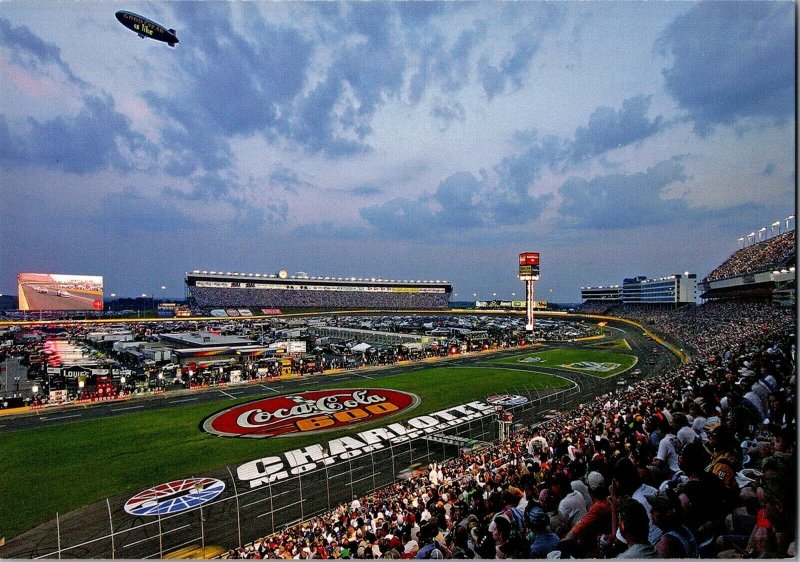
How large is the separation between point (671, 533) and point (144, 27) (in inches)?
1901

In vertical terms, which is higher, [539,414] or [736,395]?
[736,395]

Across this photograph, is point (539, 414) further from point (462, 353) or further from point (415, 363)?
point (462, 353)

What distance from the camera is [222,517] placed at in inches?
549

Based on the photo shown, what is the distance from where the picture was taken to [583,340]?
67812 millimetres

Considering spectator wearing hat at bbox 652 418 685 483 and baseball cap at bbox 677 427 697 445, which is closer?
spectator wearing hat at bbox 652 418 685 483

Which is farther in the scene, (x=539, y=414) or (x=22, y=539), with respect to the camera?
(x=539, y=414)

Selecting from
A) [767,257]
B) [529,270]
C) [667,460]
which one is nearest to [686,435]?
[667,460]

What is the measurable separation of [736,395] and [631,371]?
113 ft

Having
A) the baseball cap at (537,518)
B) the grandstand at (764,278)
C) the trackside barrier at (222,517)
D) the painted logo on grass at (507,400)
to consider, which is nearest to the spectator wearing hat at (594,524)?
the baseball cap at (537,518)

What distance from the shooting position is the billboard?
74000 millimetres

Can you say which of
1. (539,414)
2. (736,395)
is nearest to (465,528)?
(736,395)

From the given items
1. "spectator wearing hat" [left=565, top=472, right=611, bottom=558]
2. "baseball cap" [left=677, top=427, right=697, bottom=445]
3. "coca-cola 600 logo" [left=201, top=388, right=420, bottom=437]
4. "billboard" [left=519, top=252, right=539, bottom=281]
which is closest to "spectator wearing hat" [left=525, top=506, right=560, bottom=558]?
"spectator wearing hat" [left=565, top=472, right=611, bottom=558]

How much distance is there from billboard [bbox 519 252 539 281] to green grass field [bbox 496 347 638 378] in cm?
1955

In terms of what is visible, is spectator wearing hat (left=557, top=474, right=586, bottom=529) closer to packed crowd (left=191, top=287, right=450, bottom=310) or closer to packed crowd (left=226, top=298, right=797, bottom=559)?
packed crowd (left=226, top=298, right=797, bottom=559)
